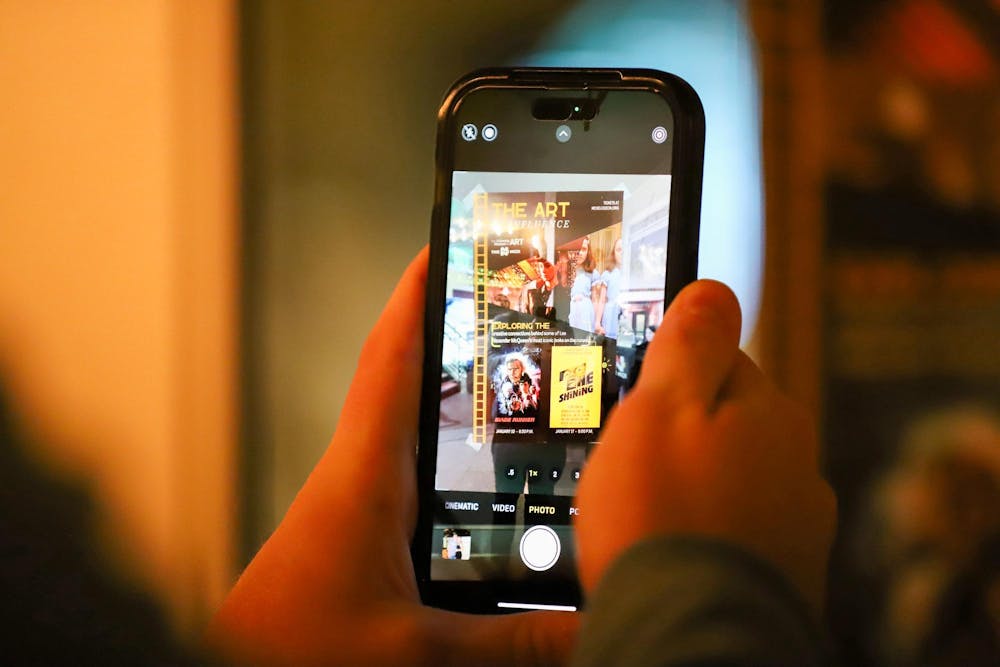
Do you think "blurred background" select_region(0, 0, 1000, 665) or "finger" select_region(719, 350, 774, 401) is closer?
"finger" select_region(719, 350, 774, 401)

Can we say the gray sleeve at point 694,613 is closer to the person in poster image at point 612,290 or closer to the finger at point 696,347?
the finger at point 696,347

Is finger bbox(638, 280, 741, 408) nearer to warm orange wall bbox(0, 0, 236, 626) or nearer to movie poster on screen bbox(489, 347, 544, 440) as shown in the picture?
movie poster on screen bbox(489, 347, 544, 440)

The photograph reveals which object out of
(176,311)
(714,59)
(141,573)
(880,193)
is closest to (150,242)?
(176,311)

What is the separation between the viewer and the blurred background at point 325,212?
0.45m

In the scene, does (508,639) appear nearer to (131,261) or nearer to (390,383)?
(390,383)

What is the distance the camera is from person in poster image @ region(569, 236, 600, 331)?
→ 1.28 ft

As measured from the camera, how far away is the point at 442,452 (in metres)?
0.39

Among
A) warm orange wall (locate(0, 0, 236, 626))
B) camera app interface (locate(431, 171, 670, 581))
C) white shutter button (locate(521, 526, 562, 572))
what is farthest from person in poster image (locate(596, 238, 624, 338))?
warm orange wall (locate(0, 0, 236, 626))

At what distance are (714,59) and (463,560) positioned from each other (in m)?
0.34

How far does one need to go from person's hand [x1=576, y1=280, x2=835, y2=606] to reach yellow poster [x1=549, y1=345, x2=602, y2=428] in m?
0.10

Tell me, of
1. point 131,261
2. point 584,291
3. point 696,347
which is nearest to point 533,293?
point 584,291

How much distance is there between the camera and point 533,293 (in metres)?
0.39

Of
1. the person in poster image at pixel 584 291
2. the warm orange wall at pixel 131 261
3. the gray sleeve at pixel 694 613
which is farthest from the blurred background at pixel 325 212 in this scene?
the gray sleeve at pixel 694 613

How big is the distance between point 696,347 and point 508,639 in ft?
0.48
